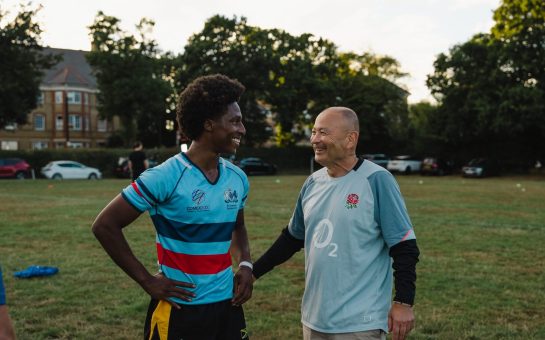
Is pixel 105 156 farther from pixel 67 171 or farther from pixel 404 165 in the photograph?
pixel 404 165

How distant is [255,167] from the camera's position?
47188mm

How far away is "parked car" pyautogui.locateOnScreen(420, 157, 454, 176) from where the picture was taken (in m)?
46.2

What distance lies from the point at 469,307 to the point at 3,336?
5.32 meters

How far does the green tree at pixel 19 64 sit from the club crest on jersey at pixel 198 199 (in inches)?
1403

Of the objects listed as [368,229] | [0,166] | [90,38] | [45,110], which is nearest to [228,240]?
[368,229]

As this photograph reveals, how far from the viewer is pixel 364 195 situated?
3057 mm

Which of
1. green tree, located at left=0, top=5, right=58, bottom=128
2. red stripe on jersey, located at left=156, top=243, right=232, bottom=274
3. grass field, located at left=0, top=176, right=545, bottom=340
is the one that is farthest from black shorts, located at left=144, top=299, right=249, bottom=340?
green tree, located at left=0, top=5, right=58, bottom=128

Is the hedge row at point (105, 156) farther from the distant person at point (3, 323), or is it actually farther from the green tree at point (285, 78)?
the distant person at point (3, 323)

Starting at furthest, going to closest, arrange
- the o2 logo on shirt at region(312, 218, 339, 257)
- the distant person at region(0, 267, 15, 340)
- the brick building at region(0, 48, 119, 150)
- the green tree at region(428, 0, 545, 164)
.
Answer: the brick building at region(0, 48, 119, 150)
the green tree at region(428, 0, 545, 164)
the o2 logo on shirt at region(312, 218, 339, 257)
the distant person at region(0, 267, 15, 340)

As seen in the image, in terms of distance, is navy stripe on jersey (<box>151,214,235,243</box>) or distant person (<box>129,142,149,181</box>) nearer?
navy stripe on jersey (<box>151,214,235,243</box>)

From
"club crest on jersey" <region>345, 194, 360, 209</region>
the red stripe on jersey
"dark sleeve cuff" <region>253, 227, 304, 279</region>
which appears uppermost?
"club crest on jersey" <region>345, 194, 360, 209</region>

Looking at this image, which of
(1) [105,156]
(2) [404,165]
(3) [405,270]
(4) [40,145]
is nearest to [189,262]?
(3) [405,270]

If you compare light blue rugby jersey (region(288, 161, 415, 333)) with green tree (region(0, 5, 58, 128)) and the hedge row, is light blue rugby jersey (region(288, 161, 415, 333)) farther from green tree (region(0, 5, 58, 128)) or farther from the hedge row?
the hedge row

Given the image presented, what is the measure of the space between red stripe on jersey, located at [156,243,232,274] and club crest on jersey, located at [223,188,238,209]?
0.28 metres
